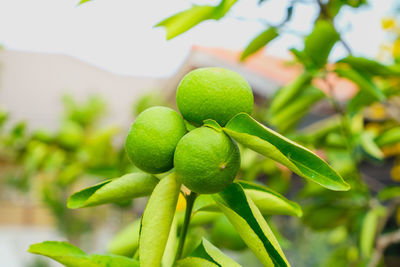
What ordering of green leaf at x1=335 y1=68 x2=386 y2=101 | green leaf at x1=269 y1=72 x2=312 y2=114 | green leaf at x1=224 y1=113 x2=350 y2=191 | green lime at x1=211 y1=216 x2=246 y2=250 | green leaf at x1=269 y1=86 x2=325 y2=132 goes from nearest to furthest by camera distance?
1. green leaf at x1=224 y1=113 x2=350 y2=191
2. green lime at x1=211 y1=216 x2=246 y2=250
3. green leaf at x1=335 y1=68 x2=386 y2=101
4. green leaf at x1=269 y1=72 x2=312 y2=114
5. green leaf at x1=269 y1=86 x2=325 y2=132

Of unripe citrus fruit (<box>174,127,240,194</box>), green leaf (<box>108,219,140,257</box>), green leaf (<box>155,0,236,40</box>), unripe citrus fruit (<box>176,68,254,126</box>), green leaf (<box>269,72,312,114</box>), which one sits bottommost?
green leaf (<box>108,219,140,257</box>)

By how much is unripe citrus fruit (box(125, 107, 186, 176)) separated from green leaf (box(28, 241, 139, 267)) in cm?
12

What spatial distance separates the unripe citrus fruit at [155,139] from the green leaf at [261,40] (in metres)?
0.50

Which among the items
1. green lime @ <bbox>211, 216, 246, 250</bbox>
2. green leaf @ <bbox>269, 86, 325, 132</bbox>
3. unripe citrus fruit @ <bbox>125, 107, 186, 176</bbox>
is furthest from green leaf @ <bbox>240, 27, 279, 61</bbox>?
unripe citrus fruit @ <bbox>125, 107, 186, 176</bbox>

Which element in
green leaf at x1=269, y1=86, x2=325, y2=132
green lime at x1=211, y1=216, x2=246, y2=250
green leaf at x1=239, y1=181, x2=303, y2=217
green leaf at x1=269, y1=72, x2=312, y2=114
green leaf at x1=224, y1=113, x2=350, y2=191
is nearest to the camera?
green leaf at x1=224, y1=113, x2=350, y2=191

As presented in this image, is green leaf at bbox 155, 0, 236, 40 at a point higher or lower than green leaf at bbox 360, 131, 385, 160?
higher

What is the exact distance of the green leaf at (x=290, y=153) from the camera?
38 cm

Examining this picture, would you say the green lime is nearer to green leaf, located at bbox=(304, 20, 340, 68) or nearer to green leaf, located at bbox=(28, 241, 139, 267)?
green leaf, located at bbox=(28, 241, 139, 267)

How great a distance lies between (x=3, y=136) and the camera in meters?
1.77

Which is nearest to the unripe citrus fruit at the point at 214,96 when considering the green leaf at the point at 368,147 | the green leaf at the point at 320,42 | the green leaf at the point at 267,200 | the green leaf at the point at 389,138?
the green leaf at the point at 267,200

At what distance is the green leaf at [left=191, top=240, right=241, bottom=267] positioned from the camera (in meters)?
0.43

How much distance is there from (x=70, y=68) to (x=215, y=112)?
10723mm

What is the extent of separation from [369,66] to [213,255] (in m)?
0.58

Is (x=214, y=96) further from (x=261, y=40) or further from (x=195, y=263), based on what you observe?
(x=261, y=40)
